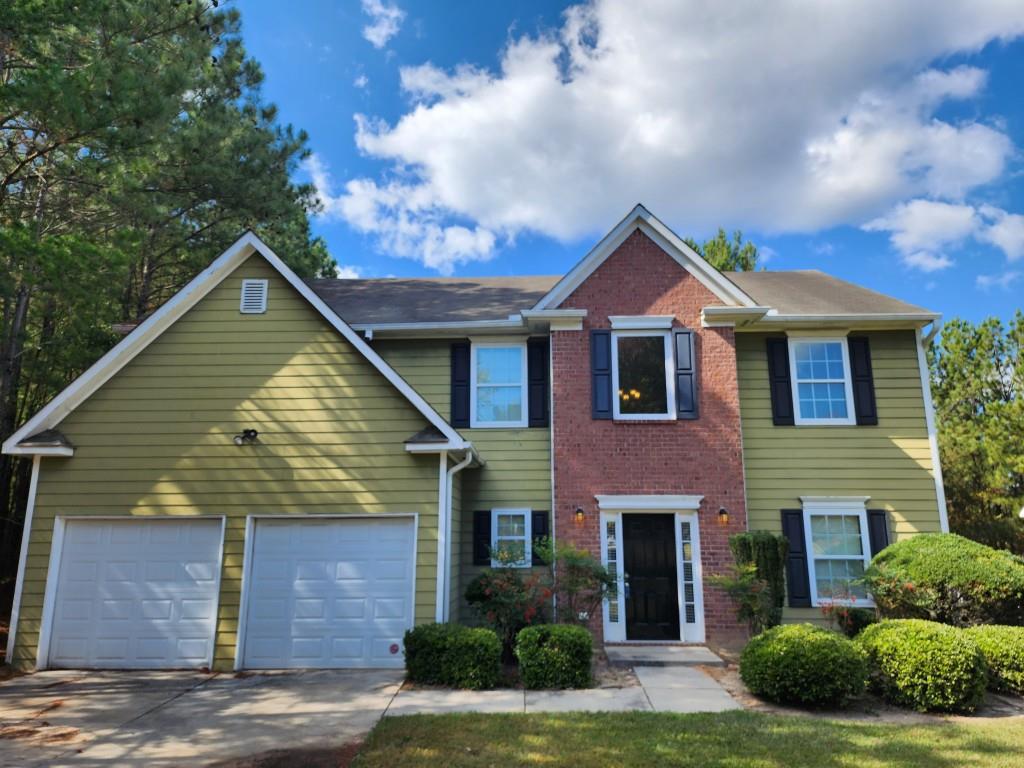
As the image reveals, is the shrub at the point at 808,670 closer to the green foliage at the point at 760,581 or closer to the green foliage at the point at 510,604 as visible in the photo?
the green foliage at the point at 760,581

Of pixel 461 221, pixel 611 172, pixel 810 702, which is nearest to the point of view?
pixel 810 702

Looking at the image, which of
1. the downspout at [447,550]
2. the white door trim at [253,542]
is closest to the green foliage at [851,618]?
the downspout at [447,550]

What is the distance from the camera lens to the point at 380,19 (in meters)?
12.7

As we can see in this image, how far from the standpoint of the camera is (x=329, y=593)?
9.10 meters

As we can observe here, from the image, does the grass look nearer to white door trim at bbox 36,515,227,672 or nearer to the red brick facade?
white door trim at bbox 36,515,227,672

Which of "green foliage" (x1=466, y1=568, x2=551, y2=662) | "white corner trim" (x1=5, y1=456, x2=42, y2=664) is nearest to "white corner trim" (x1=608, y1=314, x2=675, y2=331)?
"green foliage" (x1=466, y1=568, x2=551, y2=662)

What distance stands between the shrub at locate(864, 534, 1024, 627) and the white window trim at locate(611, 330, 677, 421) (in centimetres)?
390

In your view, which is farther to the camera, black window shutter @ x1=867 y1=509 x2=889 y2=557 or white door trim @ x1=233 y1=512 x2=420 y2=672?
black window shutter @ x1=867 y1=509 x2=889 y2=557

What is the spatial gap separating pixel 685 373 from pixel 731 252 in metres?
17.5

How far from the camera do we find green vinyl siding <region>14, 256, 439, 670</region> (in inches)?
365

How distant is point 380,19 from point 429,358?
7.00 meters

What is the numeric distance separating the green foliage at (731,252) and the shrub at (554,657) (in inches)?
842

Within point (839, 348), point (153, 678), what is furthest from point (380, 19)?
point (153, 678)

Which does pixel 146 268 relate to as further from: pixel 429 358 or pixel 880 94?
pixel 880 94
